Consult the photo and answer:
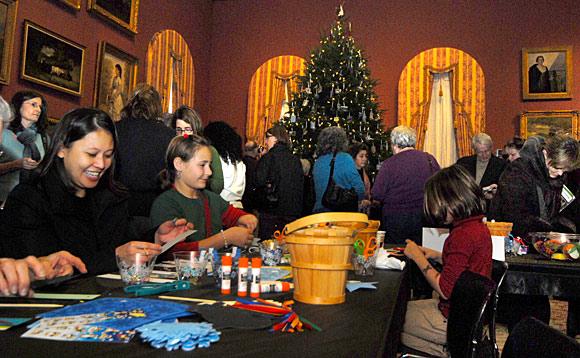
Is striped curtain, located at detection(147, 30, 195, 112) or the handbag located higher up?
striped curtain, located at detection(147, 30, 195, 112)

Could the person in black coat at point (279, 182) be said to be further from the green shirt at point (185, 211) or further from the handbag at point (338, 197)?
the green shirt at point (185, 211)

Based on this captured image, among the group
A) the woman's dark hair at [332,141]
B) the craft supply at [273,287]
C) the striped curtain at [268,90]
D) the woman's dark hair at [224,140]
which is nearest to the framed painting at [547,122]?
the striped curtain at [268,90]

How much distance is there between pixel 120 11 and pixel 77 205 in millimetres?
6280

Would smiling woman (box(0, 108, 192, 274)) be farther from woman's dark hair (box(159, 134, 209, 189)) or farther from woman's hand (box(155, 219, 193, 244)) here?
woman's dark hair (box(159, 134, 209, 189))

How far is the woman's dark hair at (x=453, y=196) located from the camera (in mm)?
2611

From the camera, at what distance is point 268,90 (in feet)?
34.1

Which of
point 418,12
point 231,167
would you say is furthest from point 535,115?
point 231,167

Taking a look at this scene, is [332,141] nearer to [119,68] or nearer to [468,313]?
[468,313]

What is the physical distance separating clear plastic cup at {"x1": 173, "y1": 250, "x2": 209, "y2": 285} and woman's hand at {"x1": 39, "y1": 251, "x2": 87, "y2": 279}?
31 centimetres

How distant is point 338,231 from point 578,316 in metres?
3.33

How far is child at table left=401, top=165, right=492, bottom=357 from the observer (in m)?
2.45

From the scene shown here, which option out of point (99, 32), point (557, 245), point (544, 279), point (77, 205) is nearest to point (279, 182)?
point (557, 245)

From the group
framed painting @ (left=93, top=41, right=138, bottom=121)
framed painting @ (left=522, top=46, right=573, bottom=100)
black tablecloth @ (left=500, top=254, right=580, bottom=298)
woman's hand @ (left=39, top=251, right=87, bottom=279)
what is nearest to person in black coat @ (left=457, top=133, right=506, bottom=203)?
black tablecloth @ (left=500, top=254, right=580, bottom=298)

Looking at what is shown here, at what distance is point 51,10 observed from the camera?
6355 millimetres
